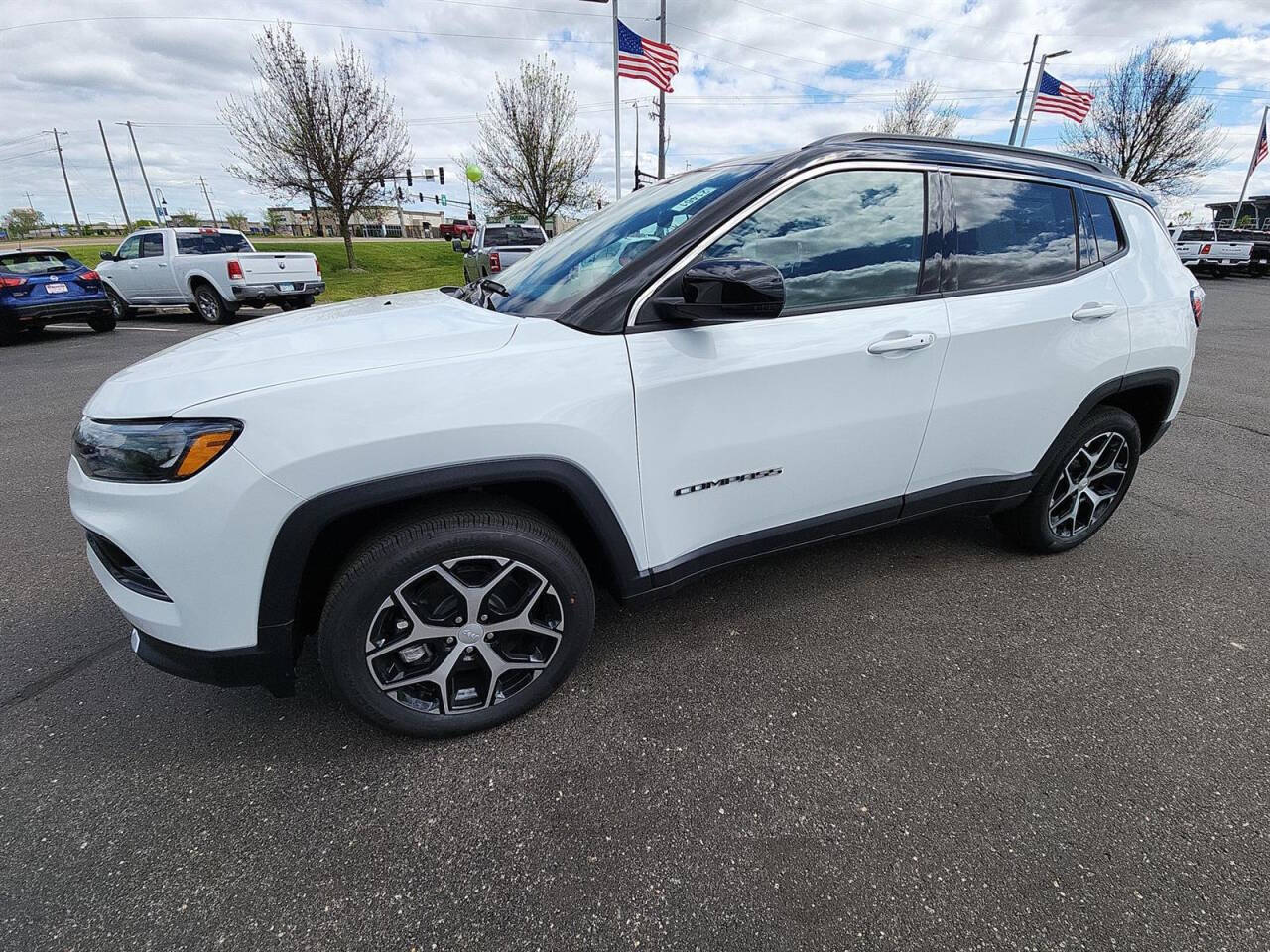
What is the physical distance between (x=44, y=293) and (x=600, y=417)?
1270cm

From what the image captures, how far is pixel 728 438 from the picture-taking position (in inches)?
81.9

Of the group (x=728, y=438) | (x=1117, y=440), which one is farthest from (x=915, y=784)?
(x=1117, y=440)

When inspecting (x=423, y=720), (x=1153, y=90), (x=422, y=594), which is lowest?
(x=423, y=720)

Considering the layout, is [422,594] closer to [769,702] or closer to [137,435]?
[137,435]

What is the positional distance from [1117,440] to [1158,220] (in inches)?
42.7

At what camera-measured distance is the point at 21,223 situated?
265 feet

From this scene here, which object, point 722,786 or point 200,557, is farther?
point 722,786

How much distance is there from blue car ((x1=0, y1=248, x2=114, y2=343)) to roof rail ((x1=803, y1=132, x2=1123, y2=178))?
12.8 metres

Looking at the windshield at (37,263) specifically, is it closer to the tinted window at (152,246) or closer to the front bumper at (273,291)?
the tinted window at (152,246)

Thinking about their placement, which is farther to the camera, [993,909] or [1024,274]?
[1024,274]

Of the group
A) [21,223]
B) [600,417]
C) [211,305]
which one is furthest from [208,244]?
[21,223]

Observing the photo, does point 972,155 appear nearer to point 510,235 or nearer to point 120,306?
point 120,306

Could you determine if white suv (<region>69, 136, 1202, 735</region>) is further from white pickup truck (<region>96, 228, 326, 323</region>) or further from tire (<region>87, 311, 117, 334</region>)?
tire (<region>87, 311, 117, 334</region>)

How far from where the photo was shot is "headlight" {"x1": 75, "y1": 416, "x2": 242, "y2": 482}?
1.59 metres
